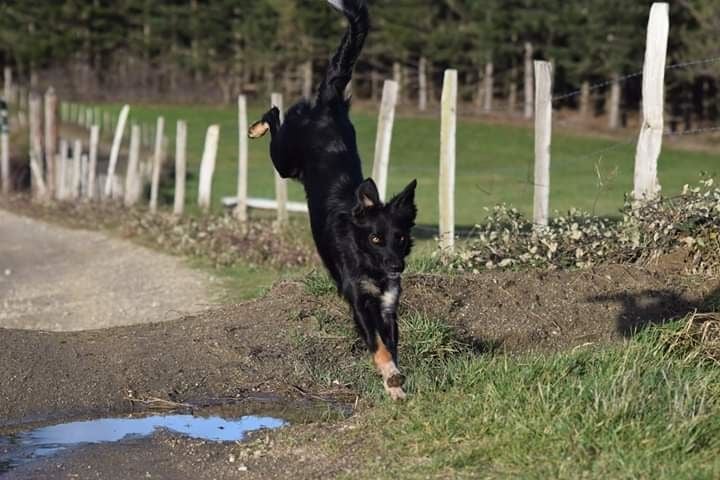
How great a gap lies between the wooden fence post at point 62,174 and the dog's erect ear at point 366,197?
1938cm

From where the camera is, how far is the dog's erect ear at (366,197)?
730cm

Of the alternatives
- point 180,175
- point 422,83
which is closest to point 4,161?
point 180,175

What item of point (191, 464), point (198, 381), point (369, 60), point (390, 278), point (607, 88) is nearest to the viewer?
point (191, 464)

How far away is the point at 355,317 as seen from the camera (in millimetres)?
7492

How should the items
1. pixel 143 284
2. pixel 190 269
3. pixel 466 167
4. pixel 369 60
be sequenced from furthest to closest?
pixel 369 60 < pixel 466 167 < pixel 190 269 < pixel 143 284

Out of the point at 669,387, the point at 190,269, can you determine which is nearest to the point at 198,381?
the point at 669,387

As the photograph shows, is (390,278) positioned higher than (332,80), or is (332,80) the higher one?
(332,80)

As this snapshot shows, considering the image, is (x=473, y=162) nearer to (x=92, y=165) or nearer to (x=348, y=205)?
(x=92, y=165)

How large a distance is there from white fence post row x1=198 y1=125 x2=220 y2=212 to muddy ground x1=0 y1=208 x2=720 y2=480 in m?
12.1

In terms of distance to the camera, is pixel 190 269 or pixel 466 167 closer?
pixel 190 269

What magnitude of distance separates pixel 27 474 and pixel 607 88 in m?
50.2

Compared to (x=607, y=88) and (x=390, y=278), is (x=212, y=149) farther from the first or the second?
(x=607, y=88)

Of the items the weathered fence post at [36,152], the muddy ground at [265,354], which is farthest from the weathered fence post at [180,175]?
the muddy ground at [265,354]

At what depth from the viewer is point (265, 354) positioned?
8.64 m
